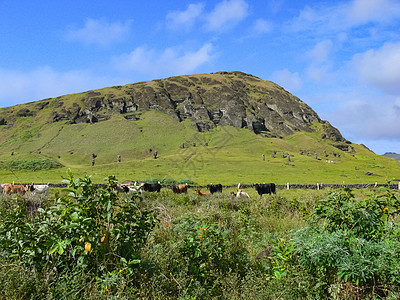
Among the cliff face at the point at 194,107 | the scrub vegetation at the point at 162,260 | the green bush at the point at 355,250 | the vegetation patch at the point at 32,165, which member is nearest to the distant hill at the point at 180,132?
the vegetation patch at the point at 32,165

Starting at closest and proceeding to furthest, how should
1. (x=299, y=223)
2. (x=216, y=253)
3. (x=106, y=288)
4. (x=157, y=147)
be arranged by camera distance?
1. (x=106, y=288)
2. (x=216, y=253)
3. (x=299, y=223)
4. (x=157, y=147)

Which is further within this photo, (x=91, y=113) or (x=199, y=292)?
(x=91, y=113)

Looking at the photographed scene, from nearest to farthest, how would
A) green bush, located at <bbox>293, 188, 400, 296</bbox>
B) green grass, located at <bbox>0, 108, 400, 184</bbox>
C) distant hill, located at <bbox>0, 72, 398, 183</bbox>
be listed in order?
green bush, located at <bbox>293, 188, 400, 296</bbox>, distant hill, located at <bbox>0, 72, 398, 183</bbox>, green grass, located at <bbox>0, 108, 400, 184</bbox>

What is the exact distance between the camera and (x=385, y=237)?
5.35m

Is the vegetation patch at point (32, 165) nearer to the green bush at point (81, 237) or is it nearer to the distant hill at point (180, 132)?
the distant hill at point (180, 132)

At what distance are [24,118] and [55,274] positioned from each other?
16562 centimetres

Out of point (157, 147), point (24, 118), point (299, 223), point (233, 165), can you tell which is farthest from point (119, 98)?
point (299, 223)

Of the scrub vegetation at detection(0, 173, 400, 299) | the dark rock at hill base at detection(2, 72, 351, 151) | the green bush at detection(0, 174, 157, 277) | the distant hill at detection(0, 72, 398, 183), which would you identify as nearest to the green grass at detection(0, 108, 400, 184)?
the distant hill at detection(0, 72, 398, 183)

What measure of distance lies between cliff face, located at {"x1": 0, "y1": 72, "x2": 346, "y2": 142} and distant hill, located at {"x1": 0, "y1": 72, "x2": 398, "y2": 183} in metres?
0.49

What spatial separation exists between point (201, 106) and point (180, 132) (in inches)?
1191

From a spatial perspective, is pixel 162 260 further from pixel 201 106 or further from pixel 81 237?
pixel 201 106

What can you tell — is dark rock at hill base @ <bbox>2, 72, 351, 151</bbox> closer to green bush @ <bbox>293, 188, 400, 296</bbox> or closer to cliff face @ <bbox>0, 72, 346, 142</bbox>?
cliff face @ <bbox>0, 72, 346, 142</bbox>

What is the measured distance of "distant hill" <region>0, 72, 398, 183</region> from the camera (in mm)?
86062

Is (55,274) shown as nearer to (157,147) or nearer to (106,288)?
(106,288)
